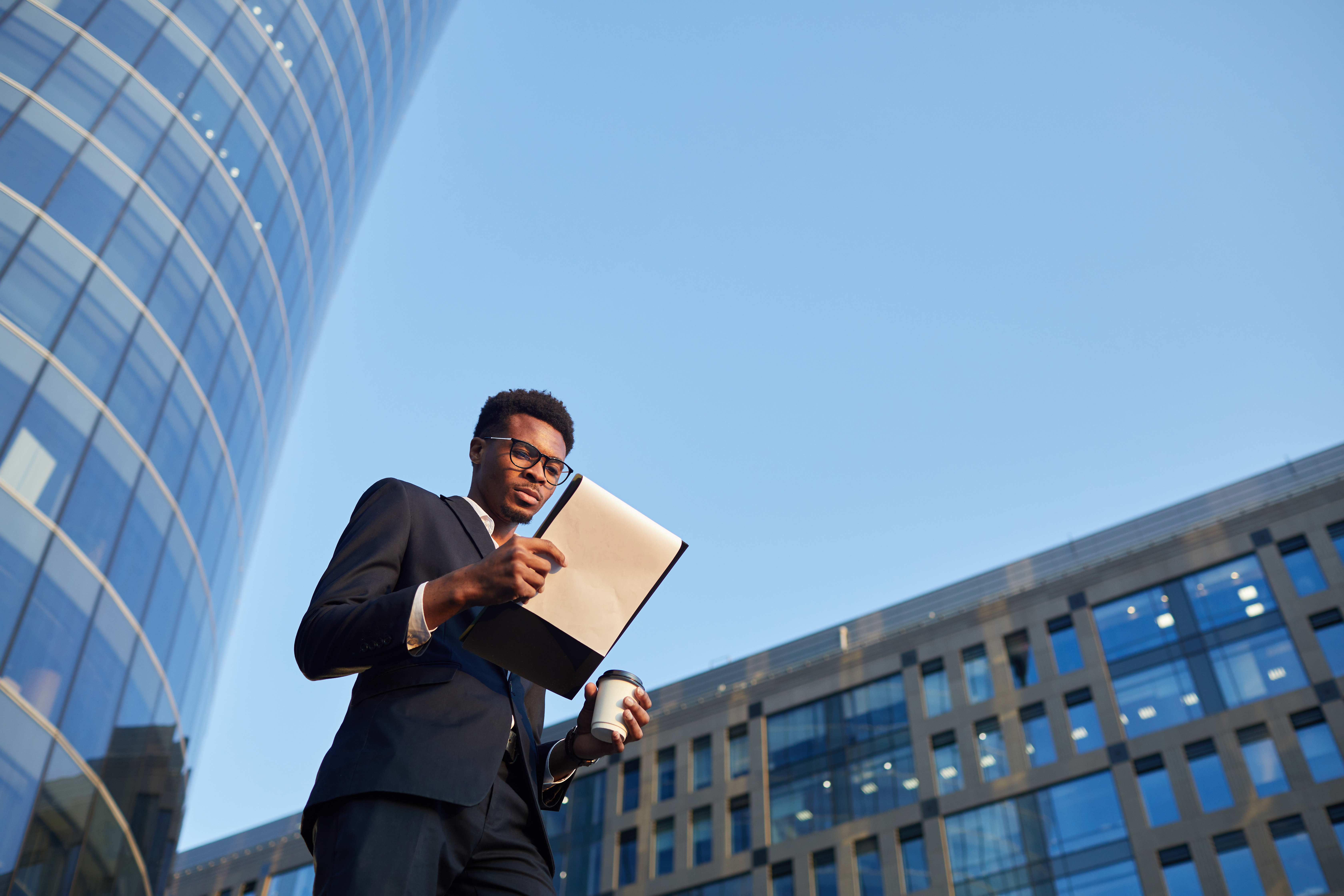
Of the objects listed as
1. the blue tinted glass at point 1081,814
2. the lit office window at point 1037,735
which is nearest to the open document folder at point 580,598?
the blue tinted glass at point 1081,814

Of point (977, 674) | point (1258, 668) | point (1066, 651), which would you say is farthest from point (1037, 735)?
point (1258, 668)

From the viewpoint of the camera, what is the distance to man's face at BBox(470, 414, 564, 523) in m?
4.00

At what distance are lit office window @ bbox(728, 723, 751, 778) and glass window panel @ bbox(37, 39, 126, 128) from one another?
31227mm

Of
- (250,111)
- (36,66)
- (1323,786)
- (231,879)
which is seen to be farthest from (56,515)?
(231,879)

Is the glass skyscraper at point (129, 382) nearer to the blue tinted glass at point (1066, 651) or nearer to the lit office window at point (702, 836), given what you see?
the lit office window at point (702, 836)

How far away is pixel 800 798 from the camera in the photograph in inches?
1639

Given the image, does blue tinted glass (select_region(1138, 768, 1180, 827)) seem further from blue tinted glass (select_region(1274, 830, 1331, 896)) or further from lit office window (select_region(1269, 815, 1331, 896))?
blue tinted glass (select_region(1274, 830, 1331, 896))

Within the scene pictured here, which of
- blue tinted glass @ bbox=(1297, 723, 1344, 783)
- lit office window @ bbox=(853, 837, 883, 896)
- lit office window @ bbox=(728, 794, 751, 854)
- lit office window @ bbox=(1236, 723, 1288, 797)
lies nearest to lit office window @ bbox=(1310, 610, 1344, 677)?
blue tinted glass @ bbox=(1297, 723, 1344, 783)

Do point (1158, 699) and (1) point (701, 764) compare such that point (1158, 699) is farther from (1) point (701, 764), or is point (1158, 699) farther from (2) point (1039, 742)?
(1) point (701, 764)

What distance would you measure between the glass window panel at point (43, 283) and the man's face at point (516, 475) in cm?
1790

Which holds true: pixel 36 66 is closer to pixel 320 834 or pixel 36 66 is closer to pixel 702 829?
pixel 320 834

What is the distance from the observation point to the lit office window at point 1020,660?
3972 cm

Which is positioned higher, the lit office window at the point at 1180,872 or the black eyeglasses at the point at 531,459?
the lit office window at the point at 1180,872

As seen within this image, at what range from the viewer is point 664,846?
43.8 m
